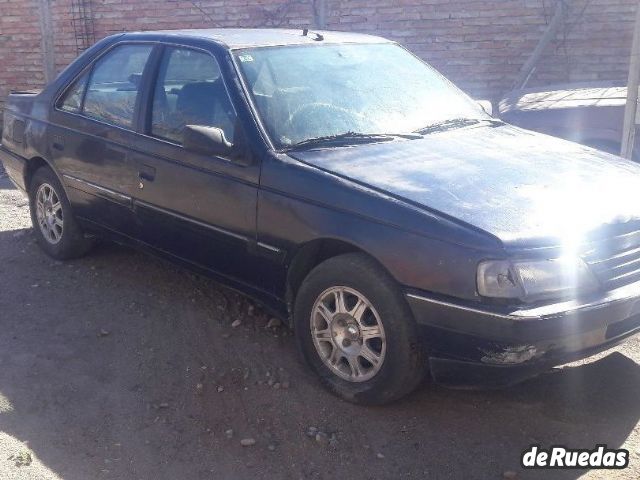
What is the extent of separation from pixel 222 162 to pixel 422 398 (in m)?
1.59

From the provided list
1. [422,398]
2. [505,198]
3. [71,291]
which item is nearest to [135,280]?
[71,291]

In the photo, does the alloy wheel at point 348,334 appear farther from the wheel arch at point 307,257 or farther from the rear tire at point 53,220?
the rear tire at point 53,220

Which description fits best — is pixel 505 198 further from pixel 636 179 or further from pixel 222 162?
pixel 222 162

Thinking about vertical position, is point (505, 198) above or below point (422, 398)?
above

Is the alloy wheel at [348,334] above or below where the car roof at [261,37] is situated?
below

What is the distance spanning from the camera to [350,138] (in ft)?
13.6

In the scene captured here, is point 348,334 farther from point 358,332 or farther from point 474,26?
point 474,26

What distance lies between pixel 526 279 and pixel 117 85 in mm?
3150

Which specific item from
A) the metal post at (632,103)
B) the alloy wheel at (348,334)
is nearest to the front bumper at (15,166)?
the alloy wheel at (348,334)

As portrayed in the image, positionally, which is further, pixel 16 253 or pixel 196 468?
pixel 16 253

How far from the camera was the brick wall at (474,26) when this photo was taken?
10250mm

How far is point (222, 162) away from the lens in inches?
163

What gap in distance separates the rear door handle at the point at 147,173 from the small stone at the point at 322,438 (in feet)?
6.26

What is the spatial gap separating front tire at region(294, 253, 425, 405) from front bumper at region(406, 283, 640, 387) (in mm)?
117
